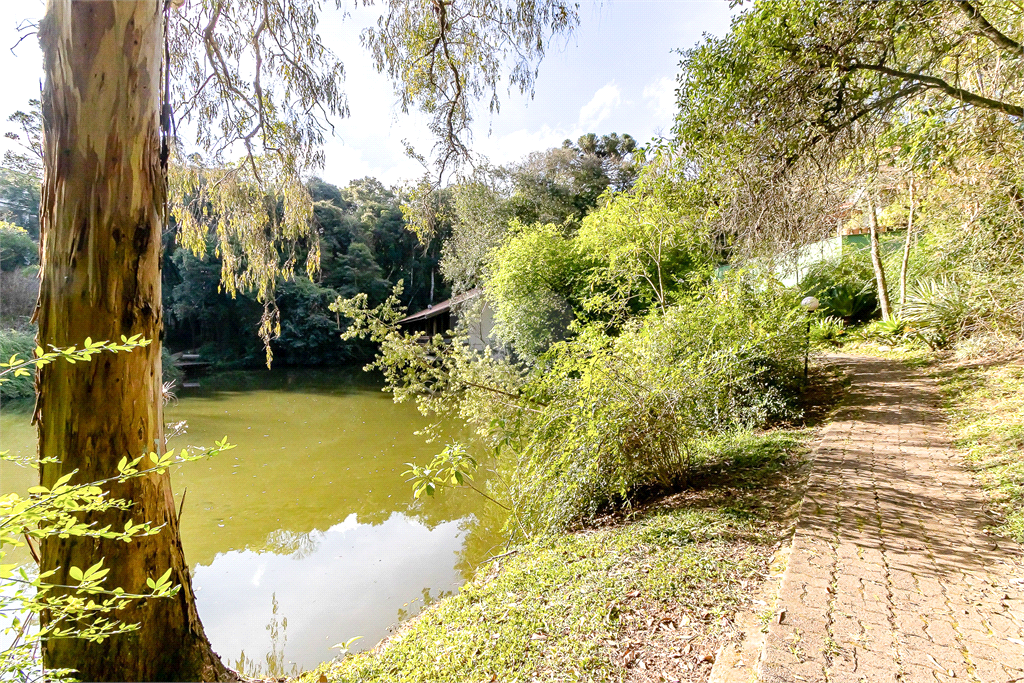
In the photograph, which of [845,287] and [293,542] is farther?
[845,287]

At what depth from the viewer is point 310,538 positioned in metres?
6.77

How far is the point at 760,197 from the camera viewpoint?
542 centimetres

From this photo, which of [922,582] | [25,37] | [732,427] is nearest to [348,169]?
[25,37]

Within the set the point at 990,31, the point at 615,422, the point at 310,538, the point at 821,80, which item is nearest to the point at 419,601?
the point at 310,538

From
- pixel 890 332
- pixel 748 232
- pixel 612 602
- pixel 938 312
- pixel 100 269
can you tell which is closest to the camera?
pixel 100 269

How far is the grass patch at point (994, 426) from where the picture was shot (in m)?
3.73

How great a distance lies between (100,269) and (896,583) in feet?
13.9

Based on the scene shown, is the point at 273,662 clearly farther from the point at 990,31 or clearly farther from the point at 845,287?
the point at 845,287

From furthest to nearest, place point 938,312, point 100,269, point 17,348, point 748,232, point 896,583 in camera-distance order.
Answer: point 17,348 → point 938,312 → point 748,232 → point 896,583 → point 100,269

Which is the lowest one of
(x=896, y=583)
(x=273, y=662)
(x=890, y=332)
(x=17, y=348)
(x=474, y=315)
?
(x=273, y=662)

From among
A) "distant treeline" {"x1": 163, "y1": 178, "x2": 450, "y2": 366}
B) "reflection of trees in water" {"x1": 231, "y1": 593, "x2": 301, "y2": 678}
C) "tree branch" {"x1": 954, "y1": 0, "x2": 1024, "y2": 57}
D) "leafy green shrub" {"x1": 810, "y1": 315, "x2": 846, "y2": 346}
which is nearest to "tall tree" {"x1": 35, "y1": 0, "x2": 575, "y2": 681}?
"reflection of trees in water" {"x1": 231, "y1": 593, "x2": 301, "y2": 678}

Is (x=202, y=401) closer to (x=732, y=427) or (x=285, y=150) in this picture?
(x=285, y=150)

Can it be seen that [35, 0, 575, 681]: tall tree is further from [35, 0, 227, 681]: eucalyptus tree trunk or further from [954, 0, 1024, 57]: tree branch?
[954, 0, 1024, 57]: tree branch

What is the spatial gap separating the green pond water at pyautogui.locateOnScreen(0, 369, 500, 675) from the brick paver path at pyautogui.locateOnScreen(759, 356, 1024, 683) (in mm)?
2989
